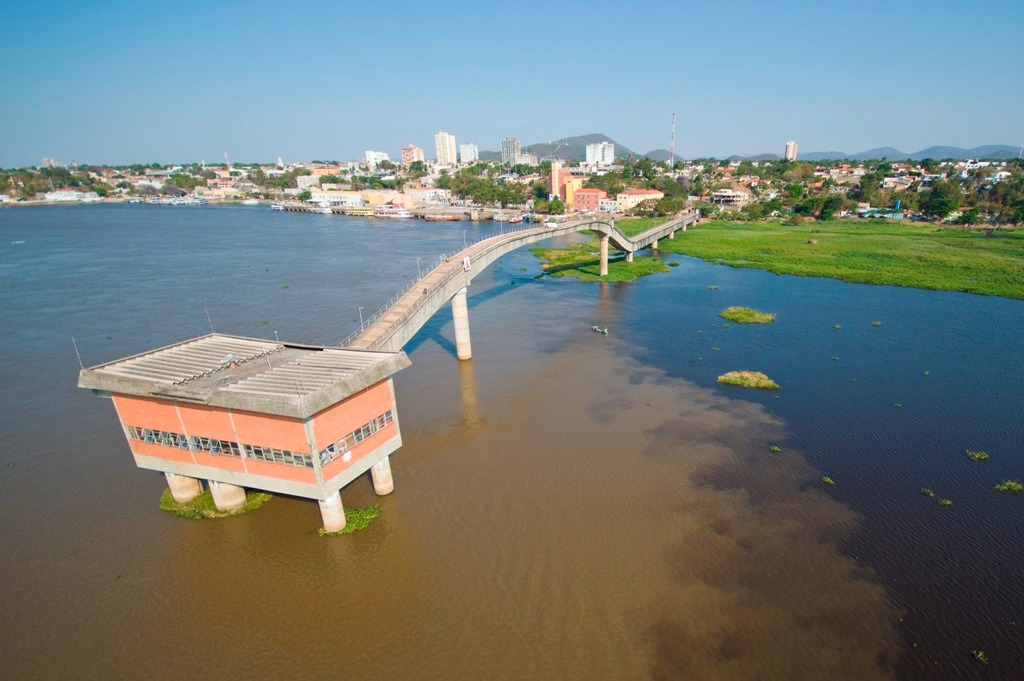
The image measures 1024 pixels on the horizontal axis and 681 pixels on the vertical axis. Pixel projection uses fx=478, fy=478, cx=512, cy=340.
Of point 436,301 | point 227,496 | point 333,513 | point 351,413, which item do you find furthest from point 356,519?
point 436,301

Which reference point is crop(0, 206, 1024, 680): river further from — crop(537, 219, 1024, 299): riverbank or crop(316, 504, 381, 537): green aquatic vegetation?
crop(537, 219, 1024, 299): riverbank

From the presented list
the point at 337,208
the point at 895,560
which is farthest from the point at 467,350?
the point at 337,208

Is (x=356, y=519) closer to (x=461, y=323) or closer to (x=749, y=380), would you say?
(x=461, y=323)

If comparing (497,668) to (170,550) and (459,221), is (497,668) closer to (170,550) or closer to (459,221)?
(170,550)

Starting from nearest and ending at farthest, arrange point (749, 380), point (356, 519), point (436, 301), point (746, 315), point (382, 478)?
point (356, 519) < point (382, 478) < point (749, 380) < point (436, 301) < point (746, 315)

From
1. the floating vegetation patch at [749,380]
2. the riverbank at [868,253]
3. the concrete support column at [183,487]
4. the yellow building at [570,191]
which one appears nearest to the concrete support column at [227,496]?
the concrete support column at [183,487]

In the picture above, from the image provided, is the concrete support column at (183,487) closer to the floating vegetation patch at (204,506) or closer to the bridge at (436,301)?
the floating vegetation patch at (204,506)

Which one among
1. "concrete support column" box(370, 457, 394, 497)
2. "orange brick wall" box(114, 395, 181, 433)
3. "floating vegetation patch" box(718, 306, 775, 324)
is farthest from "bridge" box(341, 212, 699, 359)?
"floating vegetation patch" box(718, 306, 775, 324)
